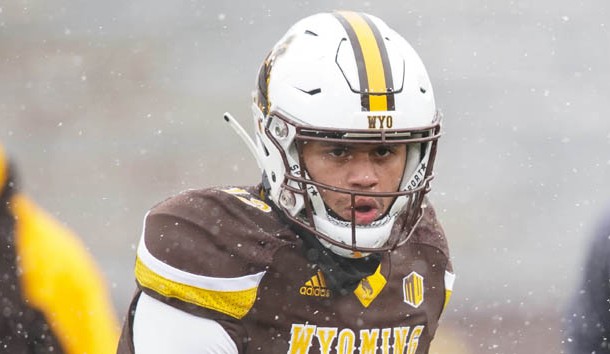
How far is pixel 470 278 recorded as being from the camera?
331 cm

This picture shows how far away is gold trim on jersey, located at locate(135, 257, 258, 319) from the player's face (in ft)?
0.58

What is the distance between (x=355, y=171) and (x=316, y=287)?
7.1 inches

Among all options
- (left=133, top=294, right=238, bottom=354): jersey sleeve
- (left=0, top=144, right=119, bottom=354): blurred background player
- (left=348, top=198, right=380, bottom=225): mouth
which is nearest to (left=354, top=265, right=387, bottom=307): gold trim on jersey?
(left=348, top=198, right=380, bottom=225): mouth

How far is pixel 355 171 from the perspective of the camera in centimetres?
149

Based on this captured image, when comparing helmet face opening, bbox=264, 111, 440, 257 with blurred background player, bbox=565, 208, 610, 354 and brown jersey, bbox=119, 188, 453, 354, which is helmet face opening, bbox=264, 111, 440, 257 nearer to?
brown jersey, bbox=119, 188, 453, 354

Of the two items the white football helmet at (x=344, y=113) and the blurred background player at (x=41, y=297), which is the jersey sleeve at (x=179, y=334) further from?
Result: the blurred background player at (x=41, y=297)

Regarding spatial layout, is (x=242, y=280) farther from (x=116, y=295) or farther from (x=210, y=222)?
(x=116, y=295)

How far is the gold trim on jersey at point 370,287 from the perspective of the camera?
1582mm

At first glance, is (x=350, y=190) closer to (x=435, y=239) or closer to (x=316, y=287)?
(x=316, y=287)

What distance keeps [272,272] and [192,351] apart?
6.4 inches

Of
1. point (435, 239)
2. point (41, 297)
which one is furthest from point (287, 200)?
point (41, 297)

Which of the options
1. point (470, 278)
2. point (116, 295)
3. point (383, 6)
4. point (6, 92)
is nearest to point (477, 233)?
point (470, 278)

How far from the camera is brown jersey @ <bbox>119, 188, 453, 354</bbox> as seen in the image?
147cm

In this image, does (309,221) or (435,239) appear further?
(435,239)
